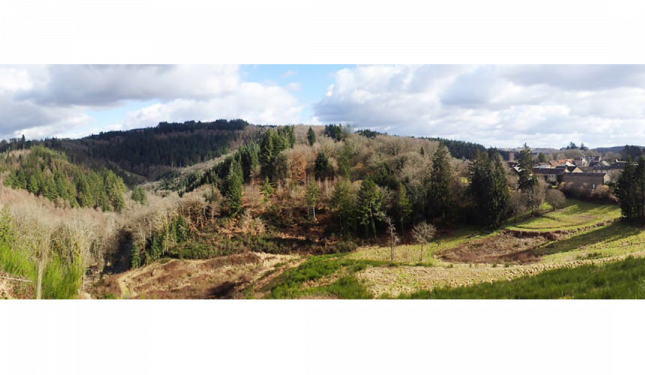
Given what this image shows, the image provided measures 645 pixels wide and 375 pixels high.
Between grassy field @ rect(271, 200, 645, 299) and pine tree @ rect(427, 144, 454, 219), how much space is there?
1596mm

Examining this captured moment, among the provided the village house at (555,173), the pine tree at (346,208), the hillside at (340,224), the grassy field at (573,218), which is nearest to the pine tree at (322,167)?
the hillside at (340,224)

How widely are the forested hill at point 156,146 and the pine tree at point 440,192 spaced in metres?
61.6

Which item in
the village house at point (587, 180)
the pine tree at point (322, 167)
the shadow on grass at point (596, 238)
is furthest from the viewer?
the pine tree at point (322, 167)

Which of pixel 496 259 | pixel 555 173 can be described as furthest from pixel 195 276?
pixel 555 173

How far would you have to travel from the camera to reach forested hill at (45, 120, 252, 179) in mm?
74812

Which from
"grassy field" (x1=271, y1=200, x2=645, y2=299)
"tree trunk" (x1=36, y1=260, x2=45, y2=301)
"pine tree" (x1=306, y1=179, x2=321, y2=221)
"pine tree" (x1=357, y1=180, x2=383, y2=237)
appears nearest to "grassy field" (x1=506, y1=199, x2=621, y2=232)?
"grassy field" (x1=271, y1=200, x2=645, y2=299)

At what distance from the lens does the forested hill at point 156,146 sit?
74812 millimetres

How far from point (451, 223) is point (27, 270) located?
19936 millimetres

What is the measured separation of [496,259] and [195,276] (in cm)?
1335

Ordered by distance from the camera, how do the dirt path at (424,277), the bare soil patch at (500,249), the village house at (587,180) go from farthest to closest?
1. the village house at (587,180)
2. the bare soil patch at (500,249)
3. the dirt path at (424,277)

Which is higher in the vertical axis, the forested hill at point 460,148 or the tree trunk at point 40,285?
the forested hill at point 460,148

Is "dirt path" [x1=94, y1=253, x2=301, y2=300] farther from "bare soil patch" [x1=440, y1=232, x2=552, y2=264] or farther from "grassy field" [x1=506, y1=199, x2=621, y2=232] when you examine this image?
"grassy field" [x1=506, y1=199, x2=621, y2=232]

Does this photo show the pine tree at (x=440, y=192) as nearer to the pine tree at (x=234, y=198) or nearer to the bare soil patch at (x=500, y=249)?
the bare soil patch at (x=500, y=249)

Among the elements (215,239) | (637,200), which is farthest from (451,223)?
(215,239)
